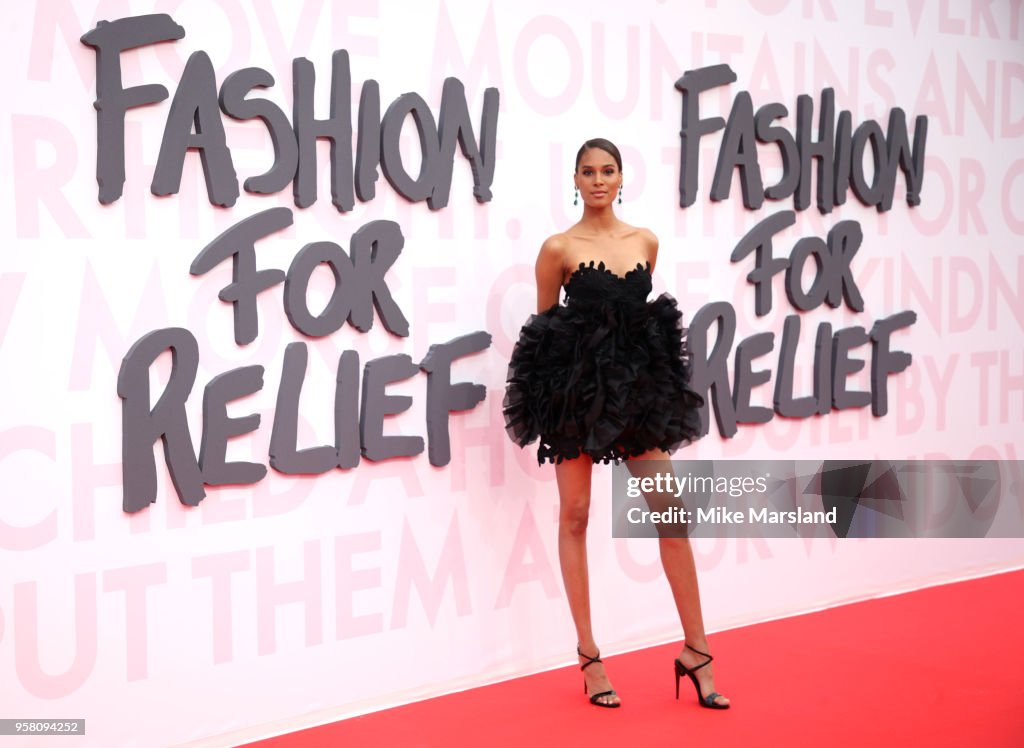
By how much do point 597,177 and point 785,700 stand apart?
63.4 inches

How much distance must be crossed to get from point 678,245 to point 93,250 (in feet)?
6.54

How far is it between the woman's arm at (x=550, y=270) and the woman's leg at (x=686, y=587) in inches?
21.1

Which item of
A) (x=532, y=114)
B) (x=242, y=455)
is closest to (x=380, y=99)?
(x=532, y=114)

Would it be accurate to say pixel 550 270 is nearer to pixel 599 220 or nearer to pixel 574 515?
Answer: pixel 599 220

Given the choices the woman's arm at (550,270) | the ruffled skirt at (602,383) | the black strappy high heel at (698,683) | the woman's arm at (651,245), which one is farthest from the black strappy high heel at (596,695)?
the woman's arm at (651,245)

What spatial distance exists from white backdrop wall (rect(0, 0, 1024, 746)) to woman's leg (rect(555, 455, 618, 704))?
339 mm

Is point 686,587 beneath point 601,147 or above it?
beneath

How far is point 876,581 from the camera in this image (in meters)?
4.65

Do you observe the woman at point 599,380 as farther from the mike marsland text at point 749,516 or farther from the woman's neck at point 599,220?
the mike marsland text at point 749,516

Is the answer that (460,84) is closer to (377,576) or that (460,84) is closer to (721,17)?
(721,17)

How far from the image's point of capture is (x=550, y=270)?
3.43 meters

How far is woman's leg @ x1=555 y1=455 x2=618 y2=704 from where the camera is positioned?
340 cm

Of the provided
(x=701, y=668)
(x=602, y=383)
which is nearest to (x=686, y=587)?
(x=701, y=668)

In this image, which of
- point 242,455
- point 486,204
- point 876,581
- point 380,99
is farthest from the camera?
point 876,581
